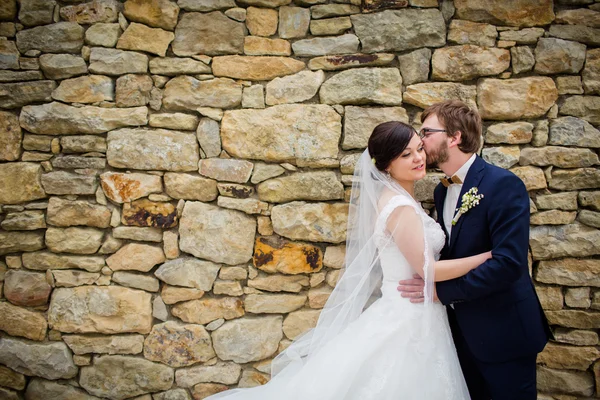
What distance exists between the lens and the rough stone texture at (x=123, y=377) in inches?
103

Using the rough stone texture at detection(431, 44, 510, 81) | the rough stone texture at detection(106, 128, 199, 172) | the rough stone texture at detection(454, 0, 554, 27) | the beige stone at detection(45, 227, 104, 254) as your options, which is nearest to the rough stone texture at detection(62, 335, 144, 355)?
the beige stone at detection(45, 227, 104, 254)

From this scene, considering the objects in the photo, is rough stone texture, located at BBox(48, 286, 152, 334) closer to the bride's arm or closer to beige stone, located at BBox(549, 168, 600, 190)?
the bride's arm

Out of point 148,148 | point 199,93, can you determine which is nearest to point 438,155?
point 199,93

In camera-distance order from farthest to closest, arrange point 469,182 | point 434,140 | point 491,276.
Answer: point 434,140
point 469,182
point 491,276

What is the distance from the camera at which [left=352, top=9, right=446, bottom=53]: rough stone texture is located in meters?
2.53

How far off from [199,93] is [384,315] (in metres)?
1.91

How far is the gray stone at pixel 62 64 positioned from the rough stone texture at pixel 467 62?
246cm

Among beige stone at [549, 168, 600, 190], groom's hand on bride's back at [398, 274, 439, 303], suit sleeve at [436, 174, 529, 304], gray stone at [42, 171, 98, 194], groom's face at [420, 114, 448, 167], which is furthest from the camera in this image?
gray stone at [42, 171, 98, 194]

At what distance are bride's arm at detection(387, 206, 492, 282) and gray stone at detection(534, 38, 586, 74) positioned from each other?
1471 millimetres

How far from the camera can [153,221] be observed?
260 centimetres

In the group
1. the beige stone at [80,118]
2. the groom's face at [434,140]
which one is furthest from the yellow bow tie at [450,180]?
the beige stone at [80,118]

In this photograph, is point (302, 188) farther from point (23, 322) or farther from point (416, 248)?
point (23, 322)

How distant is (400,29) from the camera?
2.54m

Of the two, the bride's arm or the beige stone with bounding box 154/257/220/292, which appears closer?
the bride's arm
